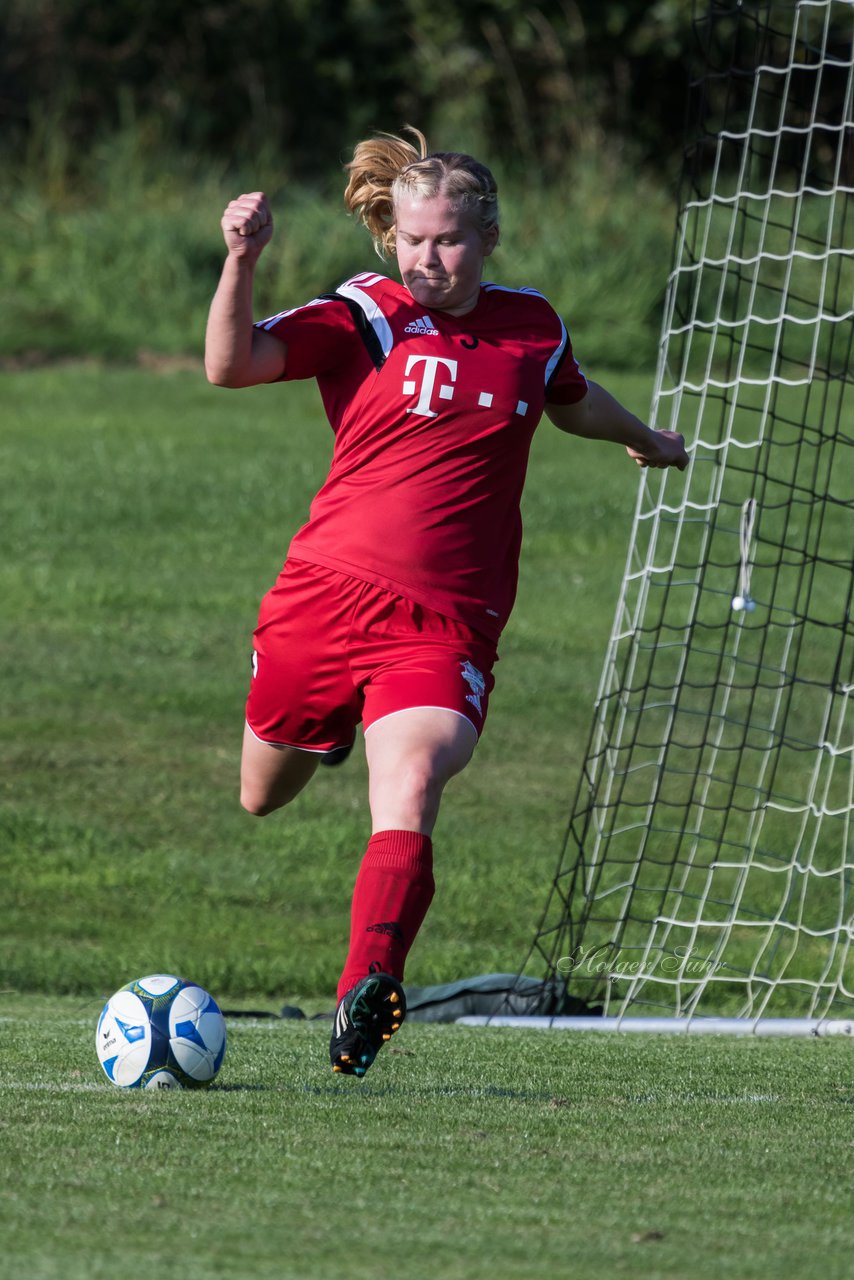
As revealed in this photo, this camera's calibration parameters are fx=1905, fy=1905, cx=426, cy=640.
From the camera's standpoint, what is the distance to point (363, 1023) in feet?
13.0

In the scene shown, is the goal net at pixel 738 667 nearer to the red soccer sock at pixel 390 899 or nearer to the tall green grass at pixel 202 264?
the tall green grass at pixel 202 264

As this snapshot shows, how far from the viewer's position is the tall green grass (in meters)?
20.1

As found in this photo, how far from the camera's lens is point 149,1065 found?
4.68 m

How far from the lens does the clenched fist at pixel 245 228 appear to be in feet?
14.2

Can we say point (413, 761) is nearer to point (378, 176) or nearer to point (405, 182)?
point (405, 182)

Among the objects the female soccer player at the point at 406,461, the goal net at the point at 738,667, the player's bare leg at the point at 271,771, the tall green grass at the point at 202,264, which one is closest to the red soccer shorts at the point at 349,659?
the female soccer player at the point at 406,461

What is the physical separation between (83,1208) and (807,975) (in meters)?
6.26

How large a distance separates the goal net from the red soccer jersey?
6.39ft

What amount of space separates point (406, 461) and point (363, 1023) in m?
1.43

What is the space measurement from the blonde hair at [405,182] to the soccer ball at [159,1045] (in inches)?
80.1

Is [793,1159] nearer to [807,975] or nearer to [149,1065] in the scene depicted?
[149,1065]

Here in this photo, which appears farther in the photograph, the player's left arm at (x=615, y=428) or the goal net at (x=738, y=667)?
the goal net at (x=738, y=667)

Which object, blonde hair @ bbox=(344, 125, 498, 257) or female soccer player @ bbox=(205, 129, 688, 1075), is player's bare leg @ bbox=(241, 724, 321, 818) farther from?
blonde hair @ bbox=(344, 125, 498, 257)

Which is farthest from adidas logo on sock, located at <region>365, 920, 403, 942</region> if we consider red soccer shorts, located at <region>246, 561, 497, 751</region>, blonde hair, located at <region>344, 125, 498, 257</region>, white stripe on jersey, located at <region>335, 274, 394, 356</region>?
blonde hair, located at <region>344, 125, 498, 257</region>
